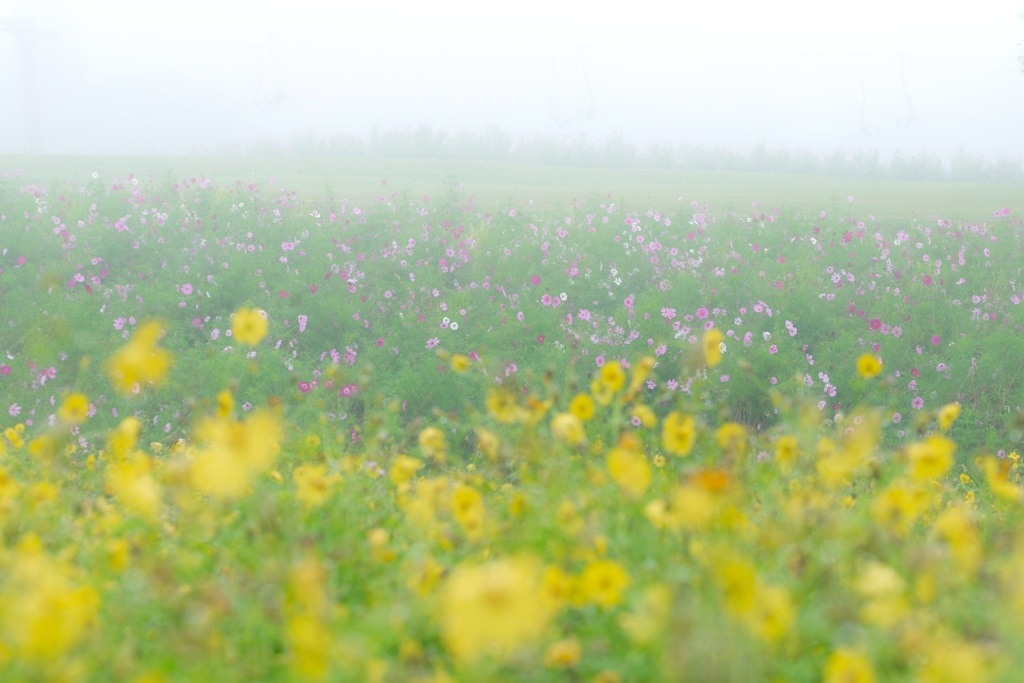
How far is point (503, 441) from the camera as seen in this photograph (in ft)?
14.3

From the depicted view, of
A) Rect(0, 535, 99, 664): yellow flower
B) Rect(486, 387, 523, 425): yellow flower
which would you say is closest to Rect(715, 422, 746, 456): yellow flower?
Rect(486, 387, 523, 425): yellow flower

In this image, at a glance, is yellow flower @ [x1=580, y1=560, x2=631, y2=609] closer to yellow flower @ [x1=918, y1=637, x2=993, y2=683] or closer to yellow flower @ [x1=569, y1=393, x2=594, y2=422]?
yellow flower @ [x1=918, y1=637, x2=993, y2=683]

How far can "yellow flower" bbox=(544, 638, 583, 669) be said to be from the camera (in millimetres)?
1525

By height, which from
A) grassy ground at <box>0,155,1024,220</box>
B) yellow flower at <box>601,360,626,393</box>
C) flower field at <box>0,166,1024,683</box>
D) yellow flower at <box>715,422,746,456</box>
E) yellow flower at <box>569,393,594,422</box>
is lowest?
flower field at <box>0,166,1024,683</box>

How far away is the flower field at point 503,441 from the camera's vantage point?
4.86 feet

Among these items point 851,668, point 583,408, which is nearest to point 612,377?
point 583,408

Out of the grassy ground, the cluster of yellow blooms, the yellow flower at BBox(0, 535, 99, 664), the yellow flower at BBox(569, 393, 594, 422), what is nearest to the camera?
the yellow flower at BBox(0, 535, 99, 664)

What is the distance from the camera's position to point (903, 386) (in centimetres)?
626

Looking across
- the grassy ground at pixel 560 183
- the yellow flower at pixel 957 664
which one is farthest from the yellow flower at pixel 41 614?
the grassy ground at pixel 560 183

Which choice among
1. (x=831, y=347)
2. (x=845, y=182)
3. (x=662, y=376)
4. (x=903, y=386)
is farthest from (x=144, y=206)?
(x=845, y=182)

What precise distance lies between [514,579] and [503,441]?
Result: 3240mm

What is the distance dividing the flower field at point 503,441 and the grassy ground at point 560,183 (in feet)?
3.79

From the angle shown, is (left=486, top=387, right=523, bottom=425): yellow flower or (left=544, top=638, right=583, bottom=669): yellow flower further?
(left=486, top=387, right=523, bottom=425): yellow flower

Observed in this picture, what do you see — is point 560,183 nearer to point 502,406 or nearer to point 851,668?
point 502,406
